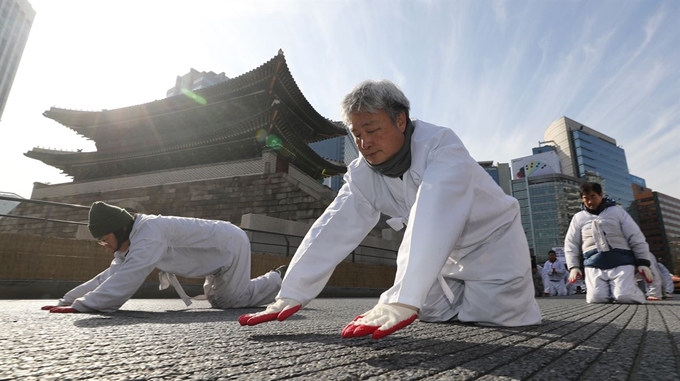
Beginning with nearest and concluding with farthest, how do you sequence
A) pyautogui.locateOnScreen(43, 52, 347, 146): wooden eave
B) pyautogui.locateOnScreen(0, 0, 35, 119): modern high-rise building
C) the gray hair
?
the gray hair
pyautogui.locateOnScreen(43, 52, 347, 146): wooden eave
pyautogui.locateOnScreen(0, 0, 35, 119): modern high-rise building

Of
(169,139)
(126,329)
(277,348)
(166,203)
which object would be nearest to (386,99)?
(277,348)

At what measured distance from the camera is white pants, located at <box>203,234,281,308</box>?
3166 mm

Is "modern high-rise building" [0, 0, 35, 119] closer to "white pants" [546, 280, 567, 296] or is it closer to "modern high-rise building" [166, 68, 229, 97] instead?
"modern high-rise building" [166, 68, 229, 97]

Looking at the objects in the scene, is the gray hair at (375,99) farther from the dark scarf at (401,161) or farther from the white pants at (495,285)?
the white pants at (495,285)

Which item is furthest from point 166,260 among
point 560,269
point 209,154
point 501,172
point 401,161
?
point 501,172

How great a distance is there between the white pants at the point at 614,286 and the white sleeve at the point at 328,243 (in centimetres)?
396

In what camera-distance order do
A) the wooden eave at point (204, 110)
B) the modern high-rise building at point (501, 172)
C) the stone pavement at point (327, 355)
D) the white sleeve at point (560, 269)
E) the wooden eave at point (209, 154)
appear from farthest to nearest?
the modern high-rise building at point (501, 172) < the wooden eave at point (204, 110) < the wooden eave at point (209, 154) < the white sleeve at point (560, 269) < the stone pavement at point (327, 355)

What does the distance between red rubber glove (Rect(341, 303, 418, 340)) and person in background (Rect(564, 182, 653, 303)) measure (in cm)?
396

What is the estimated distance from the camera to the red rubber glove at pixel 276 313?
1349 mm

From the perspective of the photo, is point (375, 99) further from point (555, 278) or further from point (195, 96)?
point (195, 96)

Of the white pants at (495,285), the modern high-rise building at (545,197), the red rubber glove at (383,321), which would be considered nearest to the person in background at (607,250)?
the white pants at (495,285)

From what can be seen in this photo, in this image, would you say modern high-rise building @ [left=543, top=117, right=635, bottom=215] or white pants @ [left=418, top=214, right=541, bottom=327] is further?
modern high-rise building @ [left=543, top=117, right=635, bottom=215]

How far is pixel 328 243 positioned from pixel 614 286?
4.33 meters

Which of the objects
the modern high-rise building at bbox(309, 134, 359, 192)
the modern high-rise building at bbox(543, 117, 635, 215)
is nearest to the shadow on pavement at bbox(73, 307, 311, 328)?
the modern high-rise building at bbox(309, 134, 359, 192)
